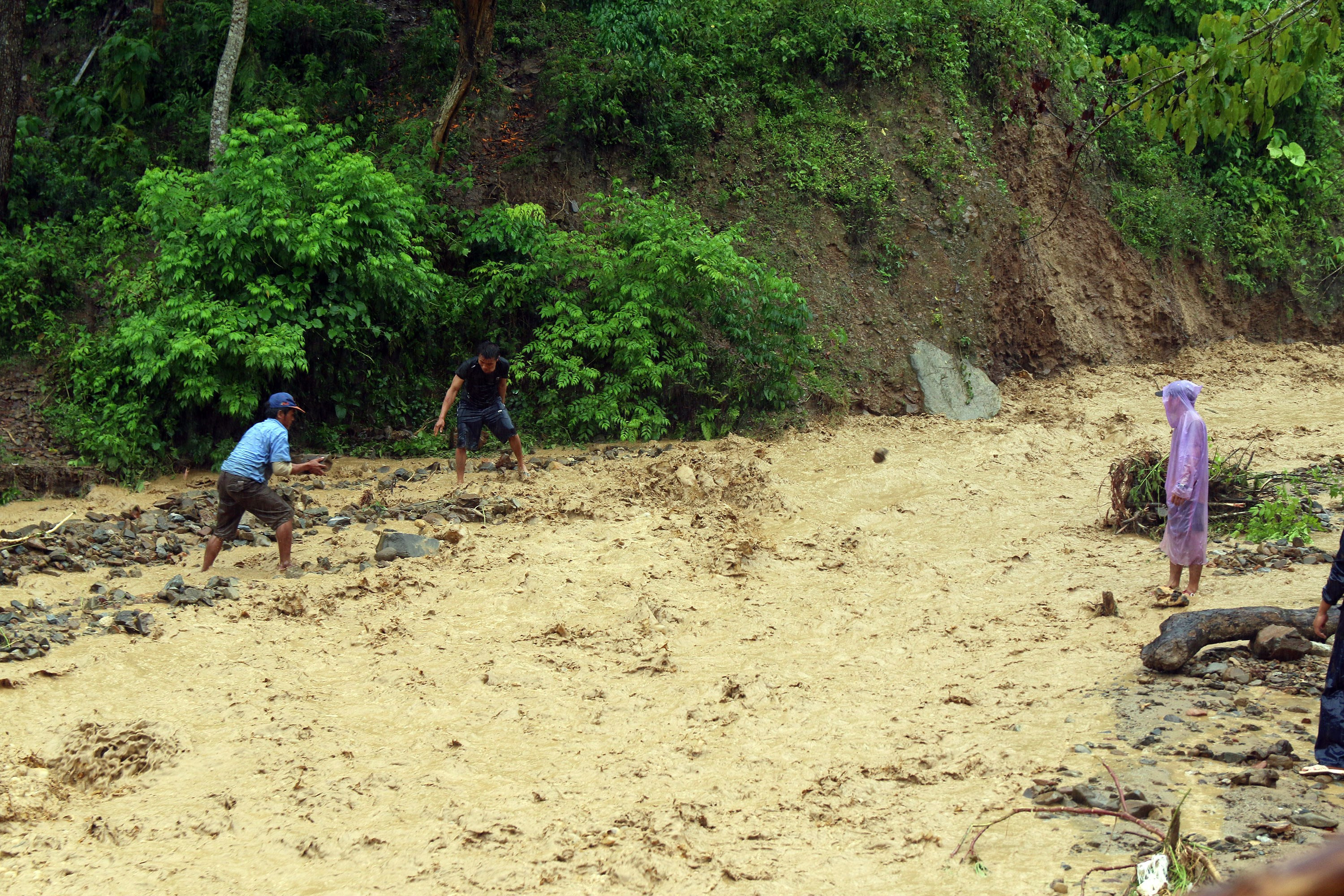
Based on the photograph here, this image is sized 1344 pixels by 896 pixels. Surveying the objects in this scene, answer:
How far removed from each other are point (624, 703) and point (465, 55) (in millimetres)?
10257

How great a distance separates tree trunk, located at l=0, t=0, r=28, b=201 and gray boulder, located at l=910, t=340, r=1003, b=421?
38.5 feet

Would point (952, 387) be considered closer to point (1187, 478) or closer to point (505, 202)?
point (505, 202)

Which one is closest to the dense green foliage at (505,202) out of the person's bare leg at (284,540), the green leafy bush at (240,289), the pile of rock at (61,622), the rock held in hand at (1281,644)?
the green leafy bush at (240,289)

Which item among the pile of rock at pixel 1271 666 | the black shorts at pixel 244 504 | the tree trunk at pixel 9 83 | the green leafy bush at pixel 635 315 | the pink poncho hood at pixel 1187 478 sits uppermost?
the tree trunk at pixel 9 83

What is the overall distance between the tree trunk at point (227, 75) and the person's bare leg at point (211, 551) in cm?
619

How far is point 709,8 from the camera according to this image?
49.3 ft

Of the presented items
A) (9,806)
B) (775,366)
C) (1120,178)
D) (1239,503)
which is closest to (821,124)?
(775,366)

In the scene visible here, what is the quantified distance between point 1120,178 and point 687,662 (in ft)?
47.1

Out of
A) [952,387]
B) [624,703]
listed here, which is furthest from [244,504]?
[952,387]

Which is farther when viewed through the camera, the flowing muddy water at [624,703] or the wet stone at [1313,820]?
the flowing muddy water at [624,703]

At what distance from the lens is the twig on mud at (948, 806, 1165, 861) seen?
12.9 feet

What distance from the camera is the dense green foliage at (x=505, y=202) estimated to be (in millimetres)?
10711

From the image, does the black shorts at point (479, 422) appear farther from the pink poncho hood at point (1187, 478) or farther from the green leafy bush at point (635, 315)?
the pink poncho hood at point (1187, 478)

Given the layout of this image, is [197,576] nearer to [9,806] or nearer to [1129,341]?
[9,806]
